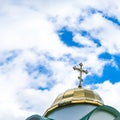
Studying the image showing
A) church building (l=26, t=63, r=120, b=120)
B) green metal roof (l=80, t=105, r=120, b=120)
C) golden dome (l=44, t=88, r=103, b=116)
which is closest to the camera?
green metal roof (l=80, t=105, r=120, b=120)

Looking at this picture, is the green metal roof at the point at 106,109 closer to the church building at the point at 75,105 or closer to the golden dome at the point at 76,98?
the church building at the point at 75,105

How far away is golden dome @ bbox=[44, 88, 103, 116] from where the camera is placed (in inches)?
796

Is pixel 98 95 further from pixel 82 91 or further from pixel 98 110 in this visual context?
pixel 98 110

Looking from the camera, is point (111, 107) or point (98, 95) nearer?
point (111, 107)

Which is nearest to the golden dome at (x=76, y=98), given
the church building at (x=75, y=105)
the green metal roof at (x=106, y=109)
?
the church building at (x=75, y=105)

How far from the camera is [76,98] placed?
20297mm

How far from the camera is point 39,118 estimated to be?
18859mm

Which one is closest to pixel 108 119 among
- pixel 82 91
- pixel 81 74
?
pixel 82 91

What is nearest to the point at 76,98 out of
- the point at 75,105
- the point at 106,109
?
the point at 75,105

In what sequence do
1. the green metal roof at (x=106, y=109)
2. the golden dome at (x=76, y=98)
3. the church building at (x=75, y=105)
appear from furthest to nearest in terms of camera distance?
the golden dome at (x=76, y=98), the church building at (x=75, y=105), the green metal roof at (x=106, y=109)

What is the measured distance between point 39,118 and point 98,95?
3090 mm

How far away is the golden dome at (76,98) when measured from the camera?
20.2m

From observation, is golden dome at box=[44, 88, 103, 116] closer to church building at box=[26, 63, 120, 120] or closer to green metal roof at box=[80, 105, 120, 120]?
church building at box=[26, 63, 120, 120]

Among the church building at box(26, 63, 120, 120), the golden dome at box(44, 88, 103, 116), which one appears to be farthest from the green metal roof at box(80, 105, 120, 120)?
the golden dome at box(44, 88, 103, 116)
